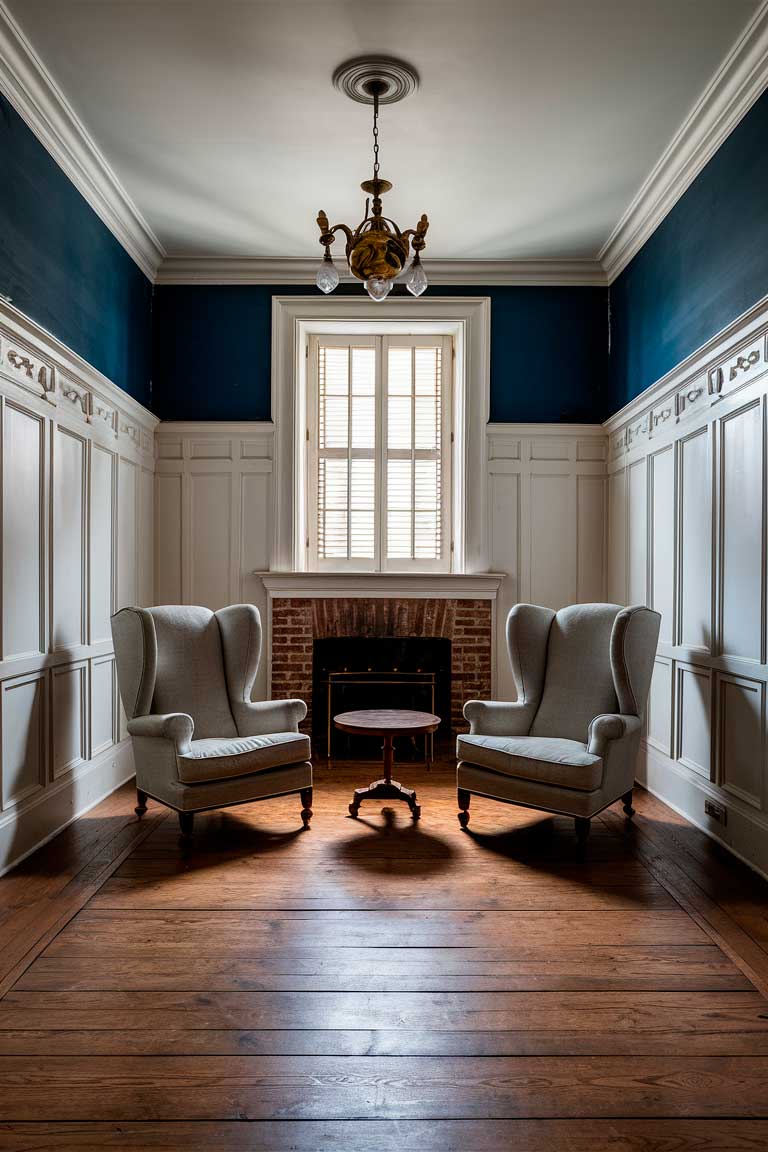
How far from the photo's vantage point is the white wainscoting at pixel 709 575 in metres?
3.38

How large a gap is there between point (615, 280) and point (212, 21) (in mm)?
3377

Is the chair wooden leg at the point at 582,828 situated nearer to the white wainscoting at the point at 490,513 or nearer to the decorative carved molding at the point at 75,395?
the white wainscoting at the point at 490,513

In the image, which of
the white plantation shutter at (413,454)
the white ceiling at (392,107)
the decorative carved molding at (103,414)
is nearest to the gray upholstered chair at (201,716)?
the decorative carved molding at (103,414)

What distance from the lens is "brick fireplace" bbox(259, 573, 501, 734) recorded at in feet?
18.5

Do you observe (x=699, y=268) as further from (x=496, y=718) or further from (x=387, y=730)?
(x=387, y=730)

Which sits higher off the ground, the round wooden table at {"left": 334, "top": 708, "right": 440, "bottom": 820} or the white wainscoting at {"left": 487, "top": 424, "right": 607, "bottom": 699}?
the white wainscoting at {"left": 487, "top": 424, "right": 607, "bottom": 699}

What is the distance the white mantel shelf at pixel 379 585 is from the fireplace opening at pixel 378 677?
0.32 m

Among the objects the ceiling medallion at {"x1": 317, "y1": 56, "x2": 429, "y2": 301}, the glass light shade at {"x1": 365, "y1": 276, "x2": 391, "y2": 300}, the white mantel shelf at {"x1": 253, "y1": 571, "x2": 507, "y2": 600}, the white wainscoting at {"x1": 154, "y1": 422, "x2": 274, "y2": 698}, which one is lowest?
the white mantel shelf at {"x1": 253, "y1": 571, "x2": 507, "y2": 600}

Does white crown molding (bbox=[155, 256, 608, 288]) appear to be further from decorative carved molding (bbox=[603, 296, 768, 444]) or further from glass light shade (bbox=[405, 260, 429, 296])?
glass light shade (bbox=[405, 260, 429, 296])

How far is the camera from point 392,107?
3729 mm

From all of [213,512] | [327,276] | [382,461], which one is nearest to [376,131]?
[327,276]

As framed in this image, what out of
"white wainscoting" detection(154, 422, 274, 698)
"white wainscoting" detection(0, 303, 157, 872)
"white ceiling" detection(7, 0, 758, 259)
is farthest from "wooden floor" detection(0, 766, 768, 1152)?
"white ceiling" detection(7, 0, 758, 259)

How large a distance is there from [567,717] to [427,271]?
3376mm

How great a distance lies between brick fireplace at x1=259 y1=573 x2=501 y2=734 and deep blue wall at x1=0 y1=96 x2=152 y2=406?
1.84 meters
